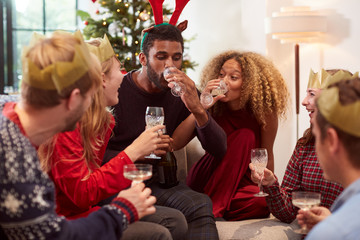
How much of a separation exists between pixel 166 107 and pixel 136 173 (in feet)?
3.93

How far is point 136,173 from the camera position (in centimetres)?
183

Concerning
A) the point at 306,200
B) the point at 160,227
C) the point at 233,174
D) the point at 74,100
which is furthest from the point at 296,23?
the point at 74,100

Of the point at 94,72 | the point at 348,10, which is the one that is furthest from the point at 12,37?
the point at 94,72

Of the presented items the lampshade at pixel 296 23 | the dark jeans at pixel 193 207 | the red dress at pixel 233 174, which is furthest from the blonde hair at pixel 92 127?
the lampshade at pixel 296 23

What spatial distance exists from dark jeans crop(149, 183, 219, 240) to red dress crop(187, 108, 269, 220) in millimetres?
336

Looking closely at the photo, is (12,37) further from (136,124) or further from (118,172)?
(118,172)

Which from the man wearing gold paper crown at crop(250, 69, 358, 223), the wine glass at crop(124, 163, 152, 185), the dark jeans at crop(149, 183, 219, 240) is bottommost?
the dark jeans at crop(149, 183, 219, 240)

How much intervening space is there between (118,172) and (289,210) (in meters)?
0.97

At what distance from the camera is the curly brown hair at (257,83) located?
316 cm

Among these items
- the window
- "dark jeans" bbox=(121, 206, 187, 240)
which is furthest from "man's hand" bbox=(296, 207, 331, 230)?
the window

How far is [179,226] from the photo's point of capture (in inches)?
95.2

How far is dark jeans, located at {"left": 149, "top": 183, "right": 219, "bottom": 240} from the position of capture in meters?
2.53

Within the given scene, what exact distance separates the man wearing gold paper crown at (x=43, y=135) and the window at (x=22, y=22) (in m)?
6.98

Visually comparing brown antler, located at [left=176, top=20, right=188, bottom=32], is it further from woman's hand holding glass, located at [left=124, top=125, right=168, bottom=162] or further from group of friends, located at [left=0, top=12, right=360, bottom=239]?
woman's hand holding glass, located at [left=124, top=125, right=168, bottom=162]
